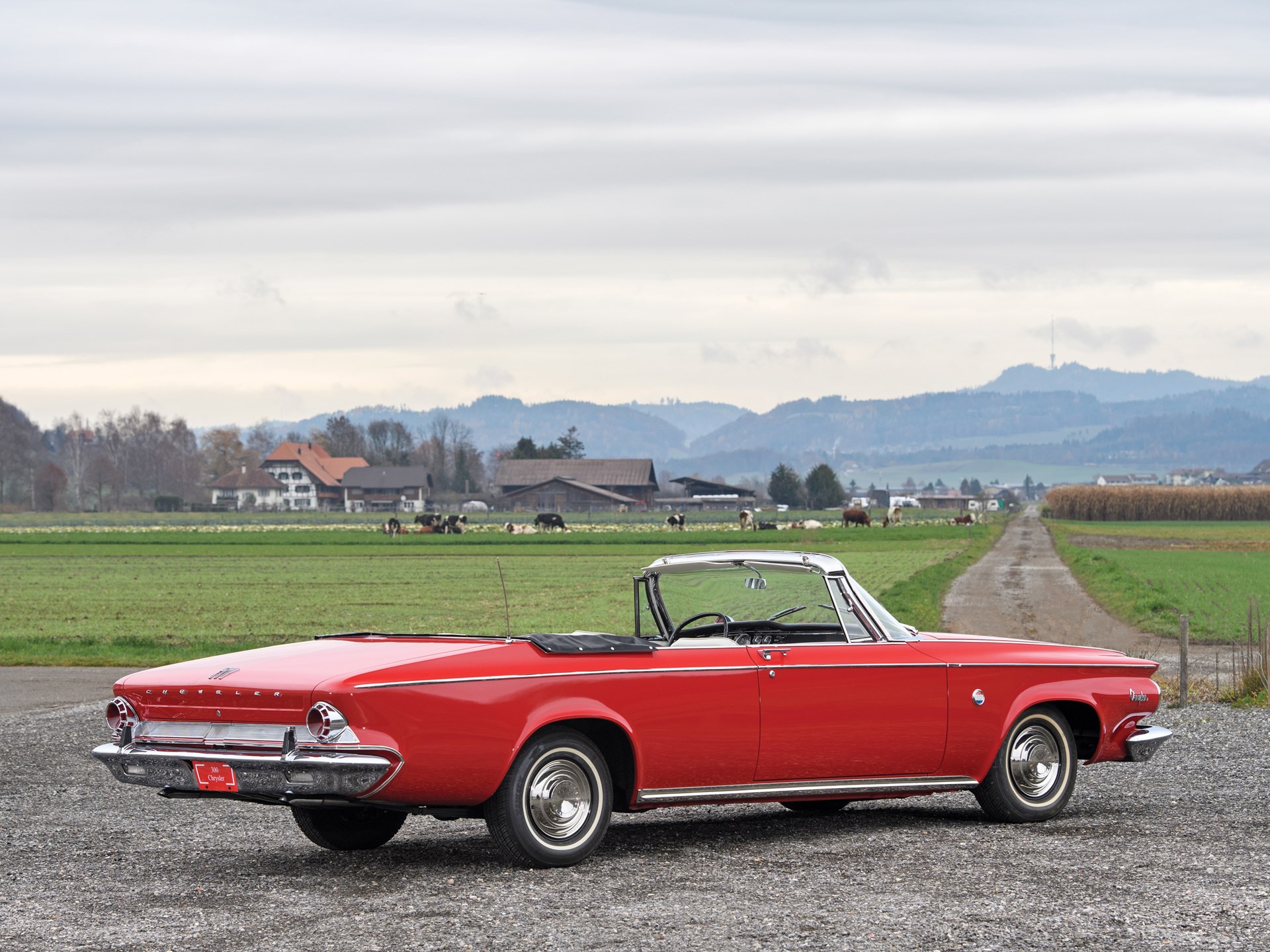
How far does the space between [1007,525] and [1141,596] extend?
93.9 metres

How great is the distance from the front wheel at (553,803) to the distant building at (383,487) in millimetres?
181290

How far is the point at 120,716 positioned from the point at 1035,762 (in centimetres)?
547

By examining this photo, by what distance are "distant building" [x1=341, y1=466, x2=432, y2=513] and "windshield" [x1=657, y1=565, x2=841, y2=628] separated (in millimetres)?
180035

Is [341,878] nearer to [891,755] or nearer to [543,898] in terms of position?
[543,898]

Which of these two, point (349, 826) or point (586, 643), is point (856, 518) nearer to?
point (349, 826)

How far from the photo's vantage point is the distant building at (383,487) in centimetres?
19100

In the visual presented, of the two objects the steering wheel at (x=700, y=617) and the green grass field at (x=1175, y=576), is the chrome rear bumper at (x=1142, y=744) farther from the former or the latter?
the green grass field at (x=1175, y=576)

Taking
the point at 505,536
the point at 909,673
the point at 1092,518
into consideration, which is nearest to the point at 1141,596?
the point at 909,673

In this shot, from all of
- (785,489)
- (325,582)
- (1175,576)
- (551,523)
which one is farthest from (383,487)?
(1175,576)

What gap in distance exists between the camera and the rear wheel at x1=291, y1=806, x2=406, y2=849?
28.3 feet

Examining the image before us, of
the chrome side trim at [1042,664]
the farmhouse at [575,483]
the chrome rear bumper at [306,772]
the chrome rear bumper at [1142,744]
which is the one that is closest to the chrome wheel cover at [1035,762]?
the chrome side trim at [1042,664]

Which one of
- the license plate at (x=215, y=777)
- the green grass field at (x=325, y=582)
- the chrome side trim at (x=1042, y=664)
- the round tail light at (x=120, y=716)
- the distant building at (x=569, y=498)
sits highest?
the distant building at (x=569, y=498)

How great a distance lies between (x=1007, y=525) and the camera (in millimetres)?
128250

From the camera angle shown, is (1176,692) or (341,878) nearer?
(341,878)
